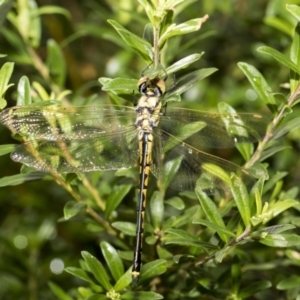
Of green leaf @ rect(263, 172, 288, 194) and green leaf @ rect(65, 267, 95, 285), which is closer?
green leaf @ rect(65, 267, 95, 285)

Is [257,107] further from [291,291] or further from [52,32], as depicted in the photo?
[52,32]

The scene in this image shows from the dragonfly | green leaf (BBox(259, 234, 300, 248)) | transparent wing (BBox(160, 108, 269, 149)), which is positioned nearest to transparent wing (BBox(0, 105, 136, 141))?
the dragonfly

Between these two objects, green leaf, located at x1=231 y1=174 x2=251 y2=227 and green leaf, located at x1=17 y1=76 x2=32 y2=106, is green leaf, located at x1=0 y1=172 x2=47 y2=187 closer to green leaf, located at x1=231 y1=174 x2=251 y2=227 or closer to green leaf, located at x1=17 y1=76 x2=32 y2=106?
green leaf, located at x1=17 y1=76 x2=32 y2=106

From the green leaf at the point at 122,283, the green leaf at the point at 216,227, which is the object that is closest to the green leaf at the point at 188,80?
the green leaf at the point at 216,227

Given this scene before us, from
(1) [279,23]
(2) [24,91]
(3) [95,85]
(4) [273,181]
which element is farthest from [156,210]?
(1) [279,23]

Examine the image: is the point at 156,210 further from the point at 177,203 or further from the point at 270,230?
the point at 270,230

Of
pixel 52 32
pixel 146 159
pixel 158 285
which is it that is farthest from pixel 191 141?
pixel 52 32

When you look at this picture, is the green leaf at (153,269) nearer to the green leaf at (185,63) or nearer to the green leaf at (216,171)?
the green leaf at (216,171)
